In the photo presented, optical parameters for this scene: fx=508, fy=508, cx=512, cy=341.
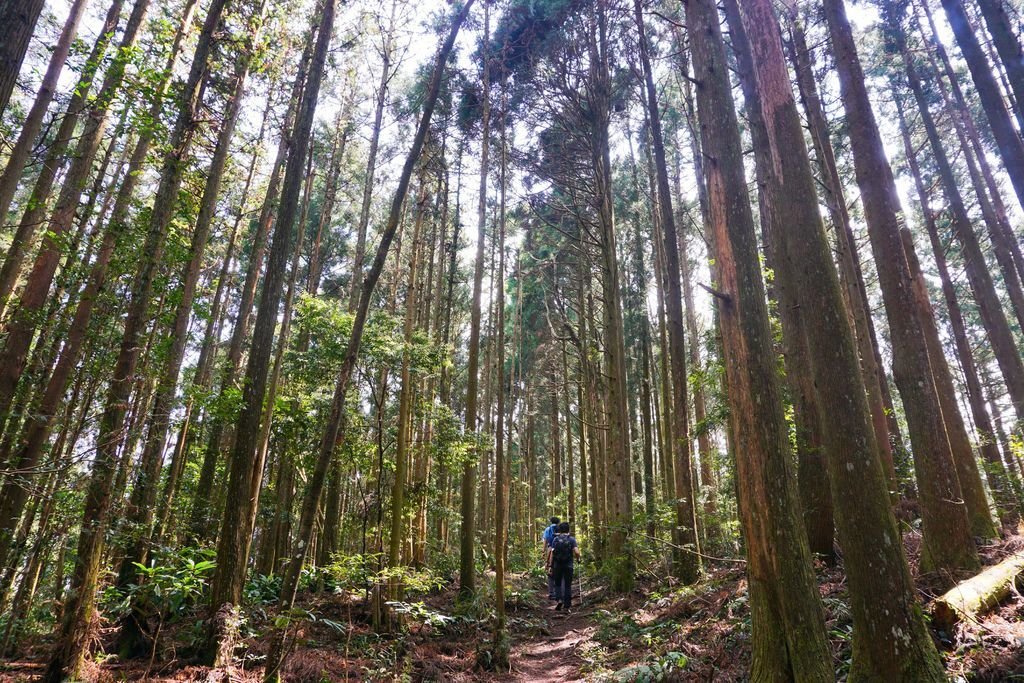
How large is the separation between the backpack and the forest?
8 centimetres

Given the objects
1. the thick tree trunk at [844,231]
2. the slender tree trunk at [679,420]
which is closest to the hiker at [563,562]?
the slender tree trunk at [679,420]

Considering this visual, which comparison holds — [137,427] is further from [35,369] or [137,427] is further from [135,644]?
[35,369]

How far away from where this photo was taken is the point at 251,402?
5270 mm

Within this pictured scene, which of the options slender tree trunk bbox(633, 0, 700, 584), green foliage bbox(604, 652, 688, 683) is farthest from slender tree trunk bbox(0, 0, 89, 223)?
slender tree trunk bbox(633, 0, 700, 584)

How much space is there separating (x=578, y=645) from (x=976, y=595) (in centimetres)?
473

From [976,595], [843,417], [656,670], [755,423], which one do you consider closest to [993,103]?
[843,417]

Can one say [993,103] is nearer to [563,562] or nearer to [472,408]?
[472,408]

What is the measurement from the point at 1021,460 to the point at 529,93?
14.0m

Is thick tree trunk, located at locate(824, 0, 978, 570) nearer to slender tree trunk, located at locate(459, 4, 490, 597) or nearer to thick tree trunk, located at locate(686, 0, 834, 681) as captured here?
thick tree trunk, located at locate(686, 0, 834, 681)

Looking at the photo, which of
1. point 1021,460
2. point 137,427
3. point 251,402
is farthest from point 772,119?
point 1021,460

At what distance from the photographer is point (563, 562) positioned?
1042 centimetres

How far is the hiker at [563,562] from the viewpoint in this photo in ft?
33.3

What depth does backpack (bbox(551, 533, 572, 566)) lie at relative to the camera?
33.2 feet

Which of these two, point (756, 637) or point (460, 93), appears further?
point (460, 93)
